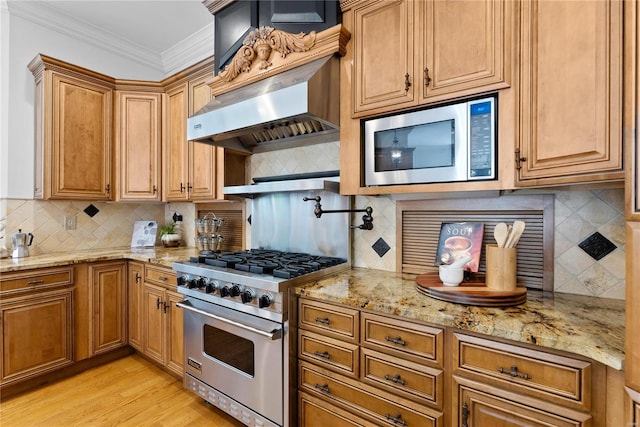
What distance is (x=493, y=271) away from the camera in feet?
4.42

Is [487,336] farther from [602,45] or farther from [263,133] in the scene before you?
[263,133]

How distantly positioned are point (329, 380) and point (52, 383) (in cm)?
232

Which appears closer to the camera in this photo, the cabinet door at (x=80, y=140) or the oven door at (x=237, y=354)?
the oven door at (x=237, y=354)

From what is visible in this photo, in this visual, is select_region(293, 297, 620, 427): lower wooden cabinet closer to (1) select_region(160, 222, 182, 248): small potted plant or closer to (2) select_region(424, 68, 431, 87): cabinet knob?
(2) select_region(424, 68, 431, 87): cabinet knob

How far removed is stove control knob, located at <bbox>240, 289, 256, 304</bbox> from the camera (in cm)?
163

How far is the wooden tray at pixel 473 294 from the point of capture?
48.6 inches

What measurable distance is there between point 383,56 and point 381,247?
1.10 metres

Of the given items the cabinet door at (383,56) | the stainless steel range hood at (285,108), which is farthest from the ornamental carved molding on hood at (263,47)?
the cabinet door at (383,56)

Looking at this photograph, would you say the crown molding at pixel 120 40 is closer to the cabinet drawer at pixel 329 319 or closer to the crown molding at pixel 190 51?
the crown molding at pixel 190 51

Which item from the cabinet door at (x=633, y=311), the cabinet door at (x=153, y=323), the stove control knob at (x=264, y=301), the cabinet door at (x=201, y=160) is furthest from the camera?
the cabinet door at (x=201, y=160)

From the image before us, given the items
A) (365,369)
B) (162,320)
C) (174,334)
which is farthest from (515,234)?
(162,320)

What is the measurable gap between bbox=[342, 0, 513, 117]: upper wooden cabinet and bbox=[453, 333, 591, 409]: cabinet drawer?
40.8 inches

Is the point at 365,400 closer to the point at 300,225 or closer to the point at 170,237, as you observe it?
the point at 300,225

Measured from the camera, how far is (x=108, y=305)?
2596mm
